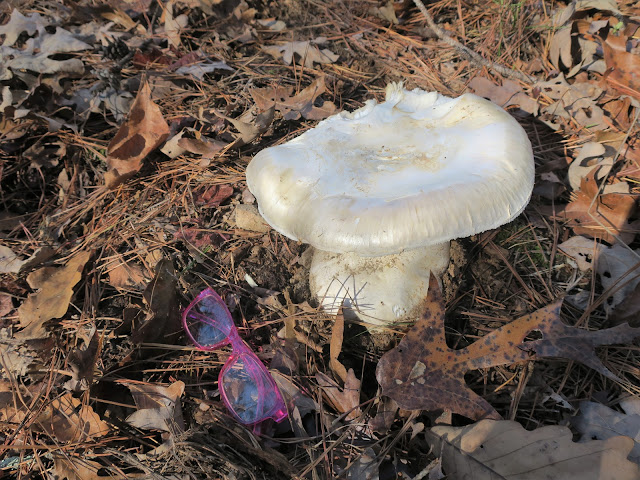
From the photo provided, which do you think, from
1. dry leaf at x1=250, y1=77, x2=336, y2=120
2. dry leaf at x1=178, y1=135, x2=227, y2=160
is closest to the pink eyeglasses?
dry leaf at x1=178, y1=135, x2=227, y2=160

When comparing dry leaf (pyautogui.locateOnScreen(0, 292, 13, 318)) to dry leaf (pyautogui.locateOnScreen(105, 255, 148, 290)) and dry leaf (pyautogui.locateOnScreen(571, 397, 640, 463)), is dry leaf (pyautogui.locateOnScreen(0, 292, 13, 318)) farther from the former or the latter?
dry leaf (pyautogui.locateOnScreen(571, 397, 640, 463))

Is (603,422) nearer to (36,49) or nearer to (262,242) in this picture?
(262,242)

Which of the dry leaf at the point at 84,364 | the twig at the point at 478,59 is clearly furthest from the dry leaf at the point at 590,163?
the dry leaf at the point at 84,364

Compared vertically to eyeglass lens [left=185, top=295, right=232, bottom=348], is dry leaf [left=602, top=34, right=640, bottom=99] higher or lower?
higher

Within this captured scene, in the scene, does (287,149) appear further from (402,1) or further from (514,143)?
(402,1)

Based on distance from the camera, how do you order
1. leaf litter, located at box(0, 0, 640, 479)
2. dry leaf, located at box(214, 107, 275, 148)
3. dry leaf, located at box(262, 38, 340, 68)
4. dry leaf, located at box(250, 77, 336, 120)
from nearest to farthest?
leaf litter, located at box(0, 0, 640, 479)
dry leaf, located at box(214, 107, 275, 148)
dry leaf, located at box(250, 77, 336, 120)
dry leaf, located at box(262, 38, 340, 68)

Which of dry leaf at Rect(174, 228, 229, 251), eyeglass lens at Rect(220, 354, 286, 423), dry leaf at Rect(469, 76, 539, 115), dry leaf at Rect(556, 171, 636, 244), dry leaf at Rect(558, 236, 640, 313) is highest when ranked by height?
dry leaf at Rect(469, 76, 539, 115)

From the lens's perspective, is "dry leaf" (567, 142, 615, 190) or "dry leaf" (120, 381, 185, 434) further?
"dry leaf" (567, 142, 615, 190)

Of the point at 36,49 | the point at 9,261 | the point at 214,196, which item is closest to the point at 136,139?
the point at 214,196
